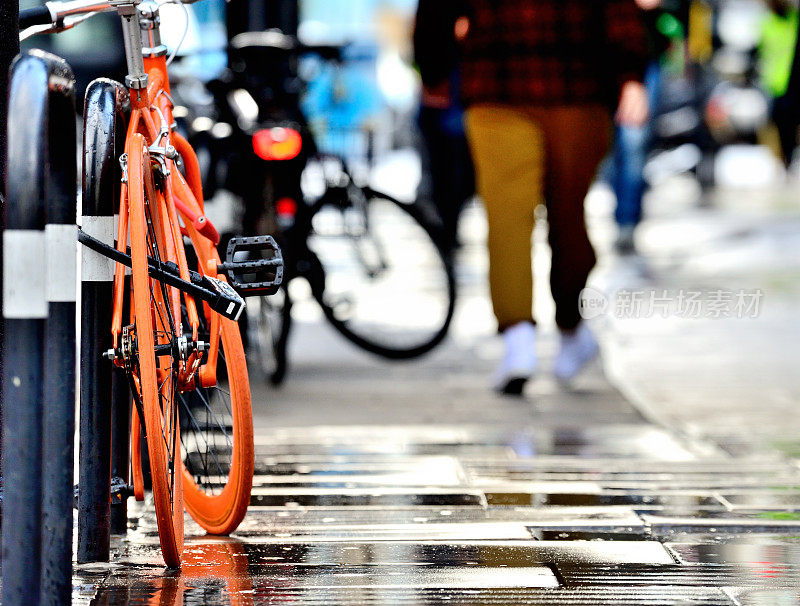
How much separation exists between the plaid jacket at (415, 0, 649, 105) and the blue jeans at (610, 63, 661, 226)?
17.9ft

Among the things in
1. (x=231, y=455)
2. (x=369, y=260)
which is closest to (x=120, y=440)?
(x=231, y=455)

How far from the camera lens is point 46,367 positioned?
2.43 meters

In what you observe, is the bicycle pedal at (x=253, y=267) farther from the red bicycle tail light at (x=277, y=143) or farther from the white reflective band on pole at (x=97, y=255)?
the red bicycle tail light at (x=277, y=143)

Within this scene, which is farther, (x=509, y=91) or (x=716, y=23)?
(x=716, y=23)

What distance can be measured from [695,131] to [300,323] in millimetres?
13104

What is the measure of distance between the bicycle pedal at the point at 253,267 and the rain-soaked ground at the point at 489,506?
614 millimetres

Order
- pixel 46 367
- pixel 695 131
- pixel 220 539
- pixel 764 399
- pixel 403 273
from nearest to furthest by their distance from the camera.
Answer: pixel 46 367 → pixel 220 539 → pixel 764 399 → pixel 403 273 → pixel 695 131

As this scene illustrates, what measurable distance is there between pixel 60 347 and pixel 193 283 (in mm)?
476

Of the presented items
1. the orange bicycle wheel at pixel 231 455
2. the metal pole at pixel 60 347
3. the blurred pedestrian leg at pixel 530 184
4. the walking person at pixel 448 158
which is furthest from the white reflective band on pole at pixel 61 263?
the walking person at pixel 448 158

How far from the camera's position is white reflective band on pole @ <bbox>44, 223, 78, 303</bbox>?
8.09 feet

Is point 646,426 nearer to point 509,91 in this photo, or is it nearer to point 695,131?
point 509,91

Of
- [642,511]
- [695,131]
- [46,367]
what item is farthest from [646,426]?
[695,131]

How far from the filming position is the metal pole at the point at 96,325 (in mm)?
3037

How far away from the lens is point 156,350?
2.94 metres
